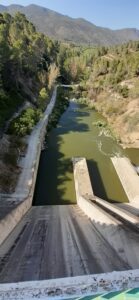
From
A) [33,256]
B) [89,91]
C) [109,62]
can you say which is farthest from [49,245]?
[109,62]

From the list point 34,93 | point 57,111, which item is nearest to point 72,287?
point 57,111

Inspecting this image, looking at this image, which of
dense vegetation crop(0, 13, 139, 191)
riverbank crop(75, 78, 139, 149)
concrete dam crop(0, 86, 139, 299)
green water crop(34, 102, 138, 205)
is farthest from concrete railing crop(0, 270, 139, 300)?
riverbank crop(75, 78, 139, 149)

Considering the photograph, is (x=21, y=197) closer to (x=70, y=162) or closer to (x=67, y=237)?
(x=67, y=237)

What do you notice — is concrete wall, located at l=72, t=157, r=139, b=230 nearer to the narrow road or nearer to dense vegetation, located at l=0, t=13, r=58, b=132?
the narrow road

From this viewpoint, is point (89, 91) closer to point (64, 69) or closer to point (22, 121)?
point (22, 121)

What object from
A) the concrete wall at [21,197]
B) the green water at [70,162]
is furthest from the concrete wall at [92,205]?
the concrete wall at [21,197]

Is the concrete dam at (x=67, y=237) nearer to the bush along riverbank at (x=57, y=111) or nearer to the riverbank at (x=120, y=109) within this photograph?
the riverbank at (x=120, y=109)
